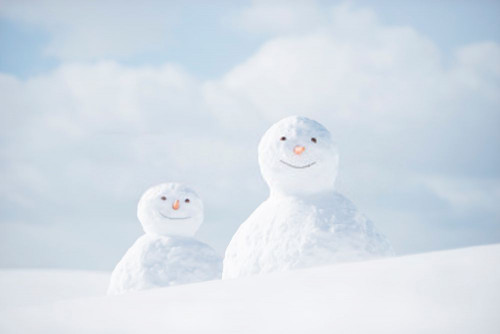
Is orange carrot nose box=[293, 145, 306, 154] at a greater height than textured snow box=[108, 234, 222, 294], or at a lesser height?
greater

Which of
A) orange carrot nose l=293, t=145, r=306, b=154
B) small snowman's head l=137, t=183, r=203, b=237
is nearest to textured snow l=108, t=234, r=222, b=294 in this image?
small snowman's head l=137, t=183, r=203, b=237

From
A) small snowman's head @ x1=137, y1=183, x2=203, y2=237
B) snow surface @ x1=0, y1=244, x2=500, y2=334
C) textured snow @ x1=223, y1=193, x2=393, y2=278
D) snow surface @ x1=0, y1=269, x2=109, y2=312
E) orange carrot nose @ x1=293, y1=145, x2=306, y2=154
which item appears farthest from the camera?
snow surface @ x1=0, y1=269, x2=109, y2=312

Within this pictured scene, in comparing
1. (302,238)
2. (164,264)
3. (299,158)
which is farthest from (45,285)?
(302,238)

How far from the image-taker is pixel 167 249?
22.0ft

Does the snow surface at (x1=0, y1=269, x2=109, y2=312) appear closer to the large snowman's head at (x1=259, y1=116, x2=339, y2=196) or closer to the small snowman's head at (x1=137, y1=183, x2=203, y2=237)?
the small snowman's head at (x1=137, y1=183, x2=203, y2=237)

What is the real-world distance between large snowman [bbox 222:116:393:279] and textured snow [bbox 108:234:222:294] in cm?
124

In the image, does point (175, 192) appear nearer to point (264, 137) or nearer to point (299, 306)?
point (264, 137)

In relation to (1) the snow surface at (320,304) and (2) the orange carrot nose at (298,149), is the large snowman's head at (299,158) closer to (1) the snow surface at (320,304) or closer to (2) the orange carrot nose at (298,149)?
(2) the orange carrot nose at (298,149)

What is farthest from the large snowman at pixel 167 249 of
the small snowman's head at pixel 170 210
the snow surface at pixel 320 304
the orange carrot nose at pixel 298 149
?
the snow surface at pixel 320 304

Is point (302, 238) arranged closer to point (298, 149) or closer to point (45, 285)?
point (298, 149)

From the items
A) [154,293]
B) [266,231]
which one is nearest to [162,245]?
[266,231]

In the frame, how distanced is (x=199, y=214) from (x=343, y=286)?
465 centimetres

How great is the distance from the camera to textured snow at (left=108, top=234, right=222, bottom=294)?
21.1ft

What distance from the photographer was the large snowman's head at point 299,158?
5.40m
